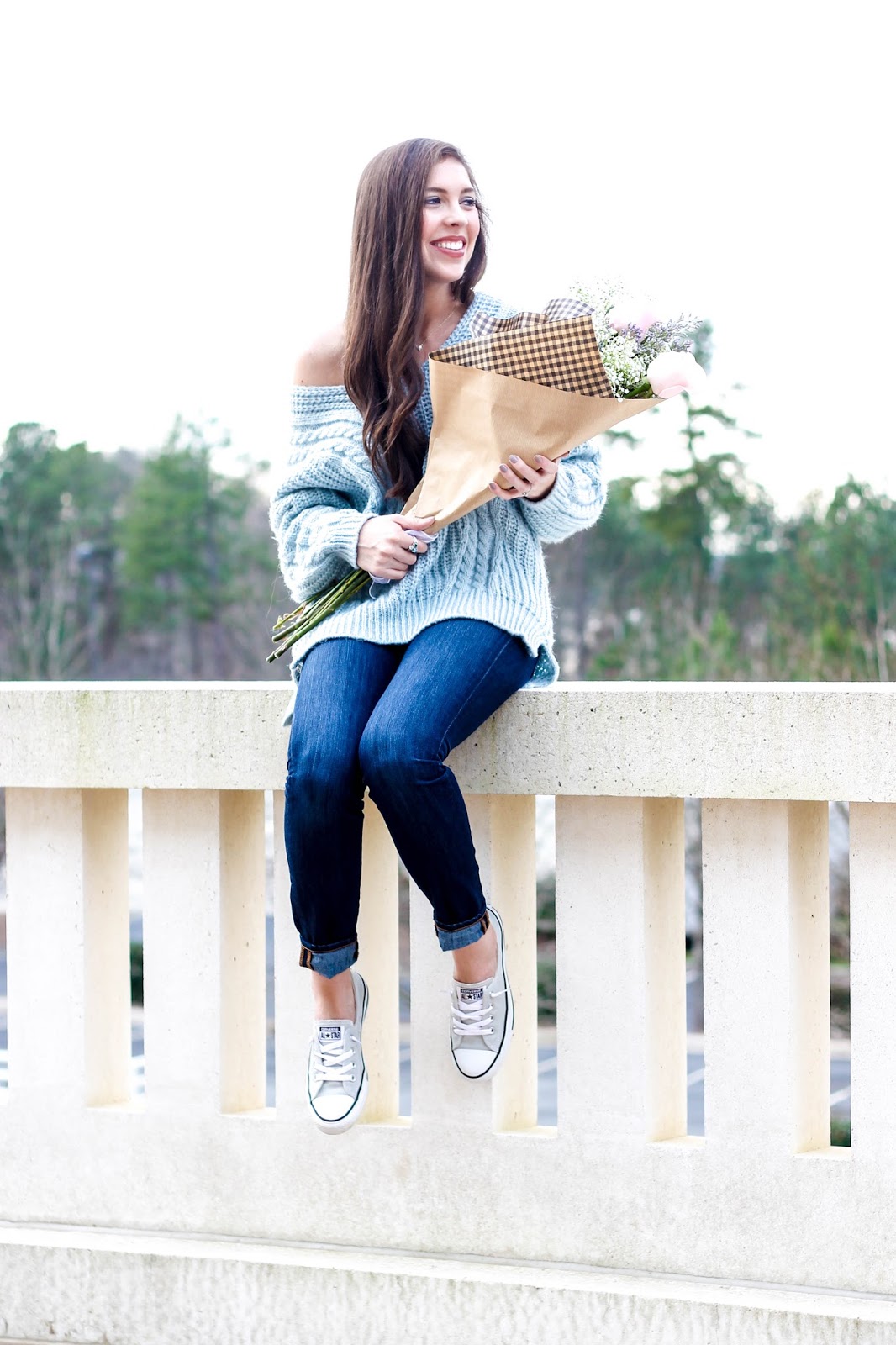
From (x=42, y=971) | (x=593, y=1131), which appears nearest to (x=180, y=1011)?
(x=42, y=971)

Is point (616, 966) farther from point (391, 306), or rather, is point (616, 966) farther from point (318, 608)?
point (391, 306)

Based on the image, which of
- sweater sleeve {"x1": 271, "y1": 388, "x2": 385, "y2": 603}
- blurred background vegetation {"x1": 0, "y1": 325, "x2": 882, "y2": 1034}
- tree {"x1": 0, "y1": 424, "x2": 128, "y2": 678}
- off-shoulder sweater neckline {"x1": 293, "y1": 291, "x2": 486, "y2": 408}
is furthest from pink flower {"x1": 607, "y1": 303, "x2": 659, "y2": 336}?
tree {"x1": 0, "y1": 424, "x2": 128, "y2": 678}

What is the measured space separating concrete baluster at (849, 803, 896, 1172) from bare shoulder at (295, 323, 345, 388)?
1178mm

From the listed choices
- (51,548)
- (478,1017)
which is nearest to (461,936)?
(478,1017)

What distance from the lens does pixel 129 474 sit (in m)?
30.6

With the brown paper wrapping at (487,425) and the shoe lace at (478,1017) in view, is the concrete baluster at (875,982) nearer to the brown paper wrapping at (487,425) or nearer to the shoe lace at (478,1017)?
the shoe lace at (478,1017)

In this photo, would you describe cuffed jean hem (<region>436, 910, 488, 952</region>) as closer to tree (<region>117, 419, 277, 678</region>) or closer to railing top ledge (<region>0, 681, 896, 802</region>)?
railing top ledge (<region>0, 681, 896, 802</region>)

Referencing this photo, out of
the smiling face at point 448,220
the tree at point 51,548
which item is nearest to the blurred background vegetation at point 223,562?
the tree at point 51,548

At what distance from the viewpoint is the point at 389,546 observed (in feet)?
8.52

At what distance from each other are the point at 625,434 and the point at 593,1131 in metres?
22.0

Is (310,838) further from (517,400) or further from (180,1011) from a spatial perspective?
(517,400)

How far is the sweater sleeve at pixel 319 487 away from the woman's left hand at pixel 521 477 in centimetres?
26

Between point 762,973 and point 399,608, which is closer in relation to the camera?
point 762,973

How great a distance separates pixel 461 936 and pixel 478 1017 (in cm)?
16
